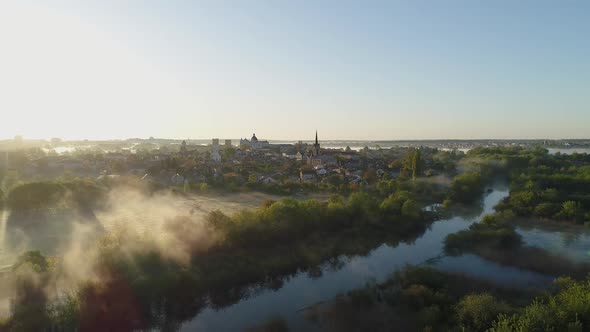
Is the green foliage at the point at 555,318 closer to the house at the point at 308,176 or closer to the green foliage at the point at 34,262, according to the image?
the green foliage at the point at 34,262

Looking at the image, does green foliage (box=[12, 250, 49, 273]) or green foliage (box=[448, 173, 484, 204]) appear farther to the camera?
green foliage (box=[448, 173, 484, 204])

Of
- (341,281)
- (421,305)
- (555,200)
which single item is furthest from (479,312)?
(555,200)

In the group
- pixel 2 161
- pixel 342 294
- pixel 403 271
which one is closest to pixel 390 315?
pixel 342 294

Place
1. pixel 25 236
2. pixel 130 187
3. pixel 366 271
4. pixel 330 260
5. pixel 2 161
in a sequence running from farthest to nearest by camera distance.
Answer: pixel 2 161 → pixel 130 187 → pixel 25 236 → pixel 330 260 → pixel 366 271

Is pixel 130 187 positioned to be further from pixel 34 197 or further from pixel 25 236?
pixel 25 236

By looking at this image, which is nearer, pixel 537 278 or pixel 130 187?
pixel 537 278

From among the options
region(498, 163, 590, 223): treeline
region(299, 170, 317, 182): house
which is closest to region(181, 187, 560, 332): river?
region(498, 163, 590, 223): treeline

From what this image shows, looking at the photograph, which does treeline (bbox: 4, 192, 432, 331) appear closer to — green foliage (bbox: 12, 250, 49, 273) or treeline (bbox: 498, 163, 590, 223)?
green foliage (bbox: 12, 250, 49, 273)

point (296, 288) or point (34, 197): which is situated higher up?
point (34, 197)
